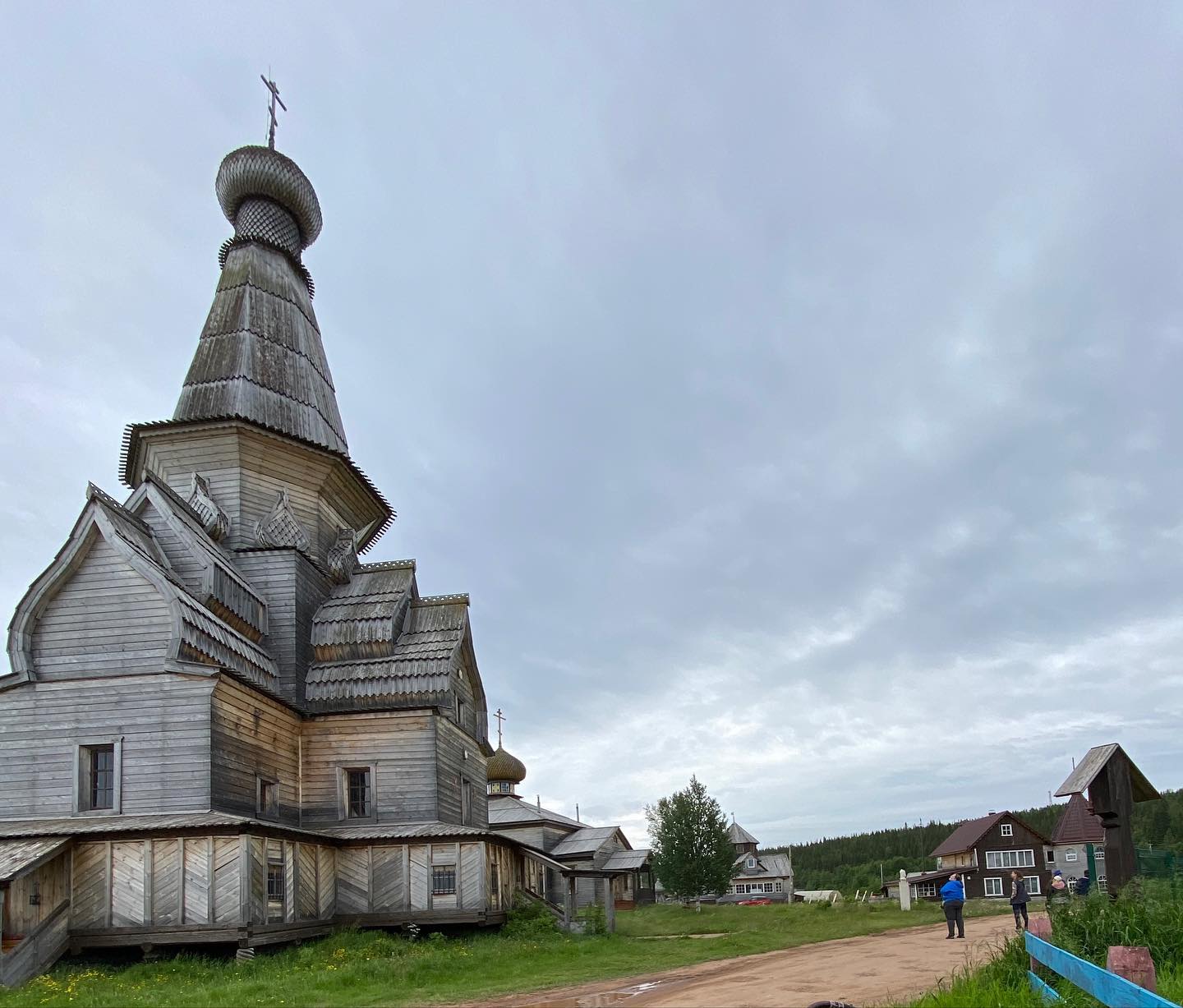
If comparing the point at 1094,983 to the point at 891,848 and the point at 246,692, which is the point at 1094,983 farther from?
the point at 891,848

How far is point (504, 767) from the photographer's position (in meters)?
51.6

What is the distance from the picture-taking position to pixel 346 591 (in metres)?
29.7

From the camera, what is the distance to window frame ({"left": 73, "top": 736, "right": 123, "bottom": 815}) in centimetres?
2088

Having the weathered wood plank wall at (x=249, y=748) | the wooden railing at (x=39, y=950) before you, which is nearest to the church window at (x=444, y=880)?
the weathered wood plank wall at (x=249, y=748)

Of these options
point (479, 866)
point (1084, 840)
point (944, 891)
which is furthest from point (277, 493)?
point (1084, 840)

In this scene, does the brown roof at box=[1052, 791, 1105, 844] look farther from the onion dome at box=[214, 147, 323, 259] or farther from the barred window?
the barred window

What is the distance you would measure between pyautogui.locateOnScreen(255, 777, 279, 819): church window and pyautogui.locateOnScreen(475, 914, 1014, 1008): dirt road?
10.9 m

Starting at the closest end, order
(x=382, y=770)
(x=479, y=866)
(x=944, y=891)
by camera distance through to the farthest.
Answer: (x=944, y=891) → (x=479, y=866) → (x=382, y=770)

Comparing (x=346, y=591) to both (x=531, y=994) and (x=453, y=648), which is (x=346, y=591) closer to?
(x=453, y=648)

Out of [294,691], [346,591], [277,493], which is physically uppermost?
[277,493]

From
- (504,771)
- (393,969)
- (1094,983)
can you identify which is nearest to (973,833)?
(504,771)

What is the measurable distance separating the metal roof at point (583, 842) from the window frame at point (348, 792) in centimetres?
2287

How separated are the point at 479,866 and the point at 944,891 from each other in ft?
35.1

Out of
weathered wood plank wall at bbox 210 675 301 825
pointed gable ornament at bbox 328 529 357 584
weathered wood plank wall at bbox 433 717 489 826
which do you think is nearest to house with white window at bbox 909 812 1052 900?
weathered wood plank wall at bbox 433 717 489 826
